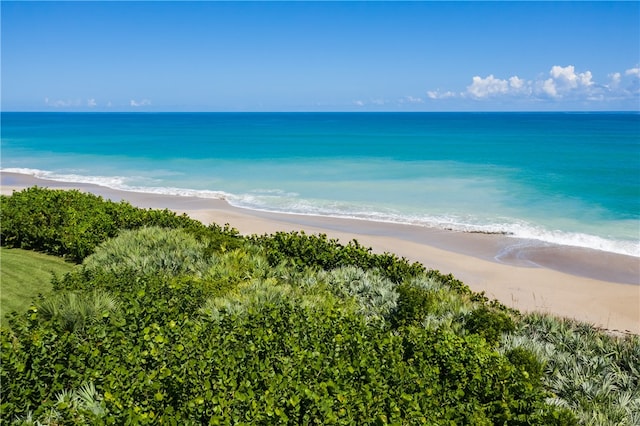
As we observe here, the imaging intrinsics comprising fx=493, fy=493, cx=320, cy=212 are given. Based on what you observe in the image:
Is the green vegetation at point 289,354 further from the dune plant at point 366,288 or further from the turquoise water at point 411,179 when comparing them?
the turquoise water at point 411,179

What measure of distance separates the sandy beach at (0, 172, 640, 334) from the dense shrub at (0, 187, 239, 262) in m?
7.02

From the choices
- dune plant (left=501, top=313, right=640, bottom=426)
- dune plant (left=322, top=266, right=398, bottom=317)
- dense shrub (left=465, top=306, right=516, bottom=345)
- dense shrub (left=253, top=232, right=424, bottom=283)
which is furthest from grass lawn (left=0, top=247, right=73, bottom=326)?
dune plant (left=501, top=313, right=640, bottom=426)

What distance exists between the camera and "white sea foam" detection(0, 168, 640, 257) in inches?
791

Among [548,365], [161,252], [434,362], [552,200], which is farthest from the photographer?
[552,200]

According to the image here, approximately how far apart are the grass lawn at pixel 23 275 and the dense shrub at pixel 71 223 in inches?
16.3

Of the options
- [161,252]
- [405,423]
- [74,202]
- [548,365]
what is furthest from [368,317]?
[74,202]

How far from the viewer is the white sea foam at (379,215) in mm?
20094

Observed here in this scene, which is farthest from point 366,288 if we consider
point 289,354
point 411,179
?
point 411,179

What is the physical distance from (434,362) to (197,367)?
10.1 feet

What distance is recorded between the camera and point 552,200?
92.3ft

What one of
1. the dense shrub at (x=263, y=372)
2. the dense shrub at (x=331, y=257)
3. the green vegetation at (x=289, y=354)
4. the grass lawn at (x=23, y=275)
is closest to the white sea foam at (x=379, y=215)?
the dense shrub at (x=331, y=257)

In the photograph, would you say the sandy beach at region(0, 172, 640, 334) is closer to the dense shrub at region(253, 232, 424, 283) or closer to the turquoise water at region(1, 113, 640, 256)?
the turquoise water at region(1, 113, 640, 256)

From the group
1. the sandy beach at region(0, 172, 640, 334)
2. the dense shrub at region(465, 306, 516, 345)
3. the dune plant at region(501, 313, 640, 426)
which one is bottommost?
the sandy beach at region(0, 172, 640, 334)

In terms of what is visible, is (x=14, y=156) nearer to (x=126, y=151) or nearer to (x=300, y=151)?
(x=126, y=151)
